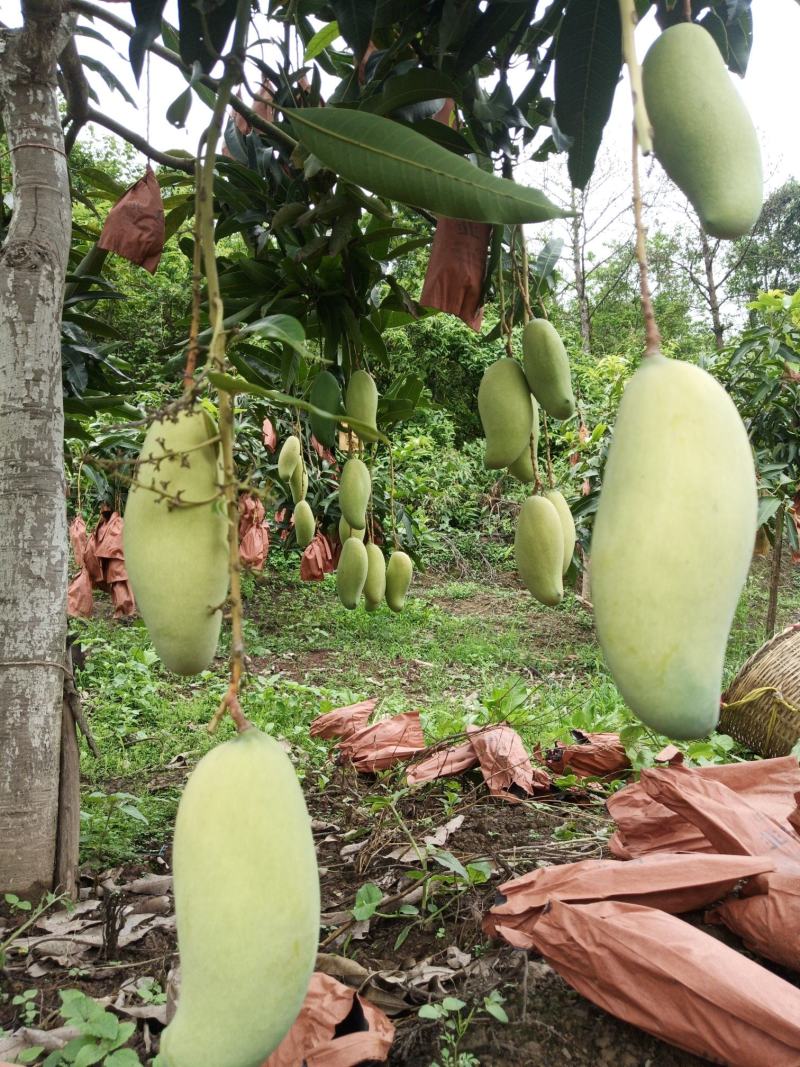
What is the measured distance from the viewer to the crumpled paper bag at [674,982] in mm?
1195

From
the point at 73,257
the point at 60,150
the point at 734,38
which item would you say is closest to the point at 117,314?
the point at 73,257

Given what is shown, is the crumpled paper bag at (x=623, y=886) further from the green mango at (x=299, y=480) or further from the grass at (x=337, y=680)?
the grass at (x=337, y=680)

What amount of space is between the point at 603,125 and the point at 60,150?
2.89 ft

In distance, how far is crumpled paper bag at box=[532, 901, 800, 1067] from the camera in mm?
1195

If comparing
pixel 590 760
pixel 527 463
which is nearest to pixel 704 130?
pixel 527 463

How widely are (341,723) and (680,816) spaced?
1.66 meters

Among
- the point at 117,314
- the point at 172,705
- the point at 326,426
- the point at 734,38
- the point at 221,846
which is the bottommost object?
the point at 172,705

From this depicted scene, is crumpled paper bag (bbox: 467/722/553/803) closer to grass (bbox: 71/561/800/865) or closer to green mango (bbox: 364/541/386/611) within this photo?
grass (bbox: 71/561/800/865)

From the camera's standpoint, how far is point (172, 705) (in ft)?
13.2

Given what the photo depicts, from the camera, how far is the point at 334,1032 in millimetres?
1289

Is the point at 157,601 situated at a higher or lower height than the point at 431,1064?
higher

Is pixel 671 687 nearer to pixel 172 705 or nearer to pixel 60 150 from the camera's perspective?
pixel 60 150

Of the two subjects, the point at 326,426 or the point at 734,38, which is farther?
the point at 326,426

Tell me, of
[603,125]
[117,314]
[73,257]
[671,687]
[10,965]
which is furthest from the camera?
[117,314]
